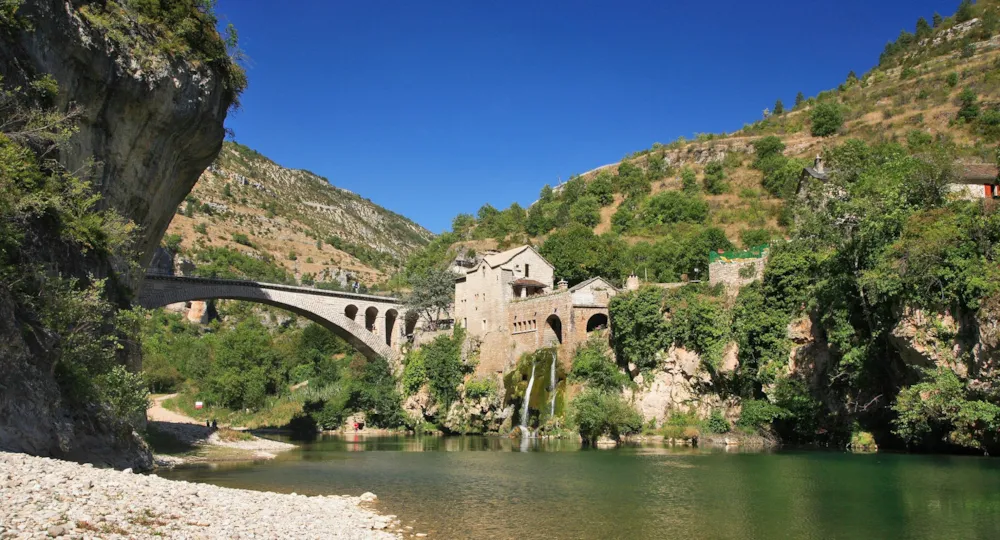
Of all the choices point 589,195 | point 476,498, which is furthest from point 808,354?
point 589,195

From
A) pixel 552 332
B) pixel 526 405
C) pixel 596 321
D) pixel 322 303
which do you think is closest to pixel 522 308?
pixel 552 332

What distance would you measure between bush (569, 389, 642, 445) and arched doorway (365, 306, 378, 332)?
29.0 metres

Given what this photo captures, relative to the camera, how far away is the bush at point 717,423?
3431 centimetres

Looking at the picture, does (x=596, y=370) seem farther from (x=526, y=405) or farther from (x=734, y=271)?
(x=734, y=271)

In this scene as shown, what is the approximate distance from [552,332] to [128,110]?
30.2 m

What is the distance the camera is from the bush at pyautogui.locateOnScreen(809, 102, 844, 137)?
3081 inches

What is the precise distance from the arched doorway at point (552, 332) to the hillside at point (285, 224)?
5534cm

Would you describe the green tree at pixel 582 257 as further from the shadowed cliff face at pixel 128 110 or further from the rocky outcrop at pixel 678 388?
the shadowed cliff face at pixel 128 110

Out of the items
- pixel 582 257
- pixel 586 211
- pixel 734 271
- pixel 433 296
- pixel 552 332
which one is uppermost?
pixel 586 211

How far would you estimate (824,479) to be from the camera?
2084 cm

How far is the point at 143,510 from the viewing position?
40.0 ft

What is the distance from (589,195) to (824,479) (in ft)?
215

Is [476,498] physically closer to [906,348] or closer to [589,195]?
[906,348]

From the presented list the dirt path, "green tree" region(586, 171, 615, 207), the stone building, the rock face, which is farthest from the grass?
"green tree" region(586, 171, 615, 207)
